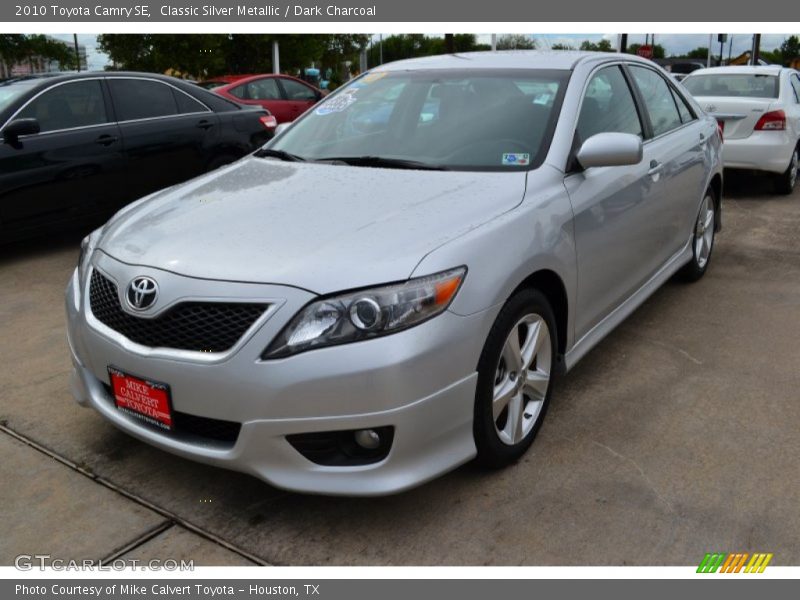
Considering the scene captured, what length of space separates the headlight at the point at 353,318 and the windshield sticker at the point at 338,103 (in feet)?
6.20

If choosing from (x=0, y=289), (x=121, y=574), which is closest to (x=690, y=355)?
(x=121, y=574)

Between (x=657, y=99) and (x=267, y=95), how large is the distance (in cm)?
906

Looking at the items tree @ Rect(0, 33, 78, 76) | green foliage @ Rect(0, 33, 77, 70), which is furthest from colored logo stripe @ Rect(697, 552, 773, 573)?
green foliage @ Rect(0, 33, 77, 70)

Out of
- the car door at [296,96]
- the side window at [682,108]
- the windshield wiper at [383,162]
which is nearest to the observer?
the windshield wiper at [383,162]

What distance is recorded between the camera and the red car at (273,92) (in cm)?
1219

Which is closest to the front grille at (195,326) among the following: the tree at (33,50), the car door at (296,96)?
the car door at (296,96)

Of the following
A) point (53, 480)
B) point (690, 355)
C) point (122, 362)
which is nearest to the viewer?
point (122, 362)

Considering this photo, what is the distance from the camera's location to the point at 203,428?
265cm

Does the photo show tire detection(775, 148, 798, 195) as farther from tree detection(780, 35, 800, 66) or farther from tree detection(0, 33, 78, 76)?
tree detection(780, 35, 800, 66)

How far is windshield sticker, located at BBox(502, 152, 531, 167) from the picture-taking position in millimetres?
3307

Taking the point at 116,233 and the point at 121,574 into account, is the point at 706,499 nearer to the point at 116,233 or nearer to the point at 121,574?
the point at 121,574

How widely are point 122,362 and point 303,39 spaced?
30387 mm

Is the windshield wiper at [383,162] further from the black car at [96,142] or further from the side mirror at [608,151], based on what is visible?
the black car at [96,142]

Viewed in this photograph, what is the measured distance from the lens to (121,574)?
2.50 meters
